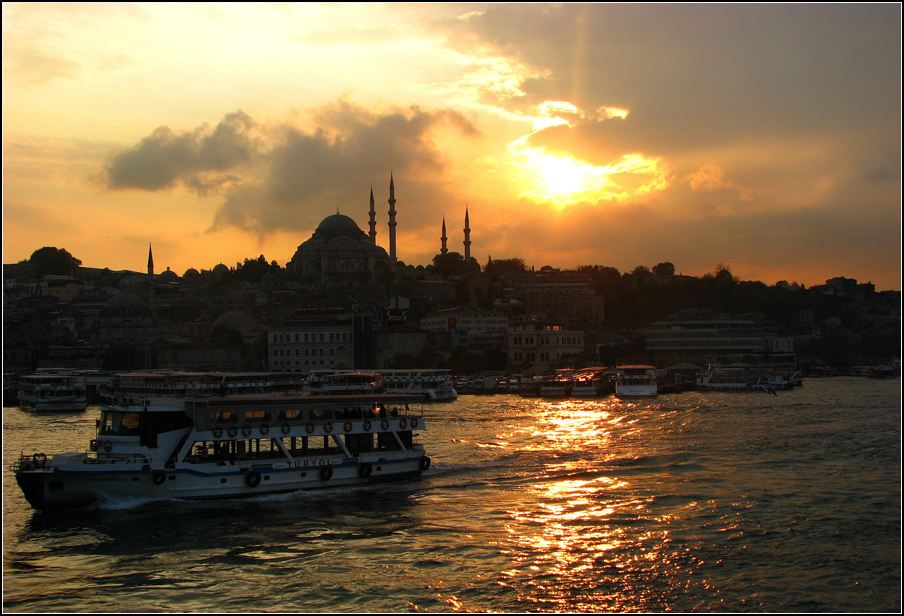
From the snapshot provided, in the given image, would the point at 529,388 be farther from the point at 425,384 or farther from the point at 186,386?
the point at 186,386

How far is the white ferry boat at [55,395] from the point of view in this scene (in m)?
45.6

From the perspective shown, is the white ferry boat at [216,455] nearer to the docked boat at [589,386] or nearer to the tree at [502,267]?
the docked boat at [589,386]

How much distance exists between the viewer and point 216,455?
724 inches

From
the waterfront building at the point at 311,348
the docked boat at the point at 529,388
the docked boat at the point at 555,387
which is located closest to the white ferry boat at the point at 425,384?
the docked boat at the point at 529,388

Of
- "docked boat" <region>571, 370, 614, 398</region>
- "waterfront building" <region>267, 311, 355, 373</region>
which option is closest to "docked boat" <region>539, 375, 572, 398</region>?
"docked boat" <region>571, 370, 614, 398</region>

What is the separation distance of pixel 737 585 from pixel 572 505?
528 centimetres

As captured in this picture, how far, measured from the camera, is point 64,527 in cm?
1617

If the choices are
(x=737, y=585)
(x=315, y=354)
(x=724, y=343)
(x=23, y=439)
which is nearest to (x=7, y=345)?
(x=315, y=354)

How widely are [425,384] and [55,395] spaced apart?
19.7 meters

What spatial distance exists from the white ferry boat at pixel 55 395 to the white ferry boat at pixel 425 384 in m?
16.1

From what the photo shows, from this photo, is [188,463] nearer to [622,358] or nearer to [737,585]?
[737,585]

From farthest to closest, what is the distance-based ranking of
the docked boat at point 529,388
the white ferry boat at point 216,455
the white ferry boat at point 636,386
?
the docked boat at point 529,388 → the white ferry boat at point 636,386 → the white ferry boat at point 216,455

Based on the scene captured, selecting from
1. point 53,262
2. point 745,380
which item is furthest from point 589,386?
point 53,262

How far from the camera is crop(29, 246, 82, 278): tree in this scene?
117 m
